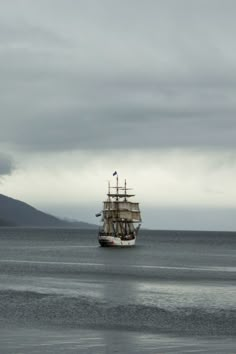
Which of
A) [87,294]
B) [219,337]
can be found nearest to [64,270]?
[87,294]

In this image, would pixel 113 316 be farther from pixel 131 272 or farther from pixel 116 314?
pixel 131 272

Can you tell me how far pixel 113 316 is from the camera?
56375 millimetres

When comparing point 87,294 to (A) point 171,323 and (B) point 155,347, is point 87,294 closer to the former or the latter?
(A) point 171,323

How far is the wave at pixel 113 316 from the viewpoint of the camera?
50.6 m

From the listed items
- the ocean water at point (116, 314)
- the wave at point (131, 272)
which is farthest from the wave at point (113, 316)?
the wave at point (131, 272)

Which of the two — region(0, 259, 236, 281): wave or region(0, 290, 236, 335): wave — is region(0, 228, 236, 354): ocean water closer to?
region(0, 290, 236, 335): wave

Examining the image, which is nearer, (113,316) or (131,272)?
(113,316)

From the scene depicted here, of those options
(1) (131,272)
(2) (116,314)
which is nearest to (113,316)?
(2) (116,314)

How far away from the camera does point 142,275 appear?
4225 inches

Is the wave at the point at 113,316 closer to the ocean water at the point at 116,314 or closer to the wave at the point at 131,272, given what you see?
the ocean water at the point at 116,314

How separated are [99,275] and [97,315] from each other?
165ft

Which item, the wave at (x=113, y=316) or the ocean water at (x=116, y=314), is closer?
the ocean water at (x=116, y=314)

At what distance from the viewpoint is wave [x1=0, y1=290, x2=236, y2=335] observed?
5059cm

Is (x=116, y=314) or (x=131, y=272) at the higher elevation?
(x=131, y=272)
